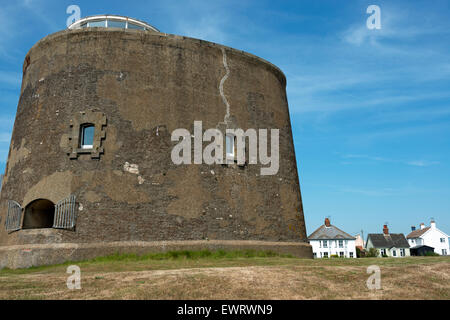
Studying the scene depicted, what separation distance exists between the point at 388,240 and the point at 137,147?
55974 mm

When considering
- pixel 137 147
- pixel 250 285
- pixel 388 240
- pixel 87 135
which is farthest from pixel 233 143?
pixel 388 240

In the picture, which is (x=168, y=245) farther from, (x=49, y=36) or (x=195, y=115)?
(x=49, y=36)

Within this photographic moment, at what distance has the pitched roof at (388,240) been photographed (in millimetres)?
60491

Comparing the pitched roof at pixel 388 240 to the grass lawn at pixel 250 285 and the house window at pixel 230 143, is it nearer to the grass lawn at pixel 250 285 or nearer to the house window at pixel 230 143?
the house window at pixel 230 143

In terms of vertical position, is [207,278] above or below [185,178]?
below

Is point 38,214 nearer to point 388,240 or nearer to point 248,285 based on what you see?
point 248,285

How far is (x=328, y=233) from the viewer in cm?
5747

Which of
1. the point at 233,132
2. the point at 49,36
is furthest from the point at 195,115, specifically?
the point at 49,36

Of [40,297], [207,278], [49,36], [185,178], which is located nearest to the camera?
[40,297]

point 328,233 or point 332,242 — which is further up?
point 328,233

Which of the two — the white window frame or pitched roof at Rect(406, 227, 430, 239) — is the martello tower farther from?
pitched roof at Rect(406, 227, 430, 239)
